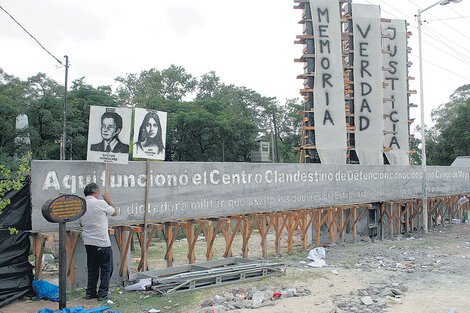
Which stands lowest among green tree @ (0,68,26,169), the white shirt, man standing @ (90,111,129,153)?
the white shirt

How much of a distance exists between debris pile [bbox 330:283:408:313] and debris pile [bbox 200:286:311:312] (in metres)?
0.83

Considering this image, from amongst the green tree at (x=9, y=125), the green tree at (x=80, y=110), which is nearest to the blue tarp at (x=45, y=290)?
the green tree at (x=9, y=125)

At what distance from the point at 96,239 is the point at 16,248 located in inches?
54.6

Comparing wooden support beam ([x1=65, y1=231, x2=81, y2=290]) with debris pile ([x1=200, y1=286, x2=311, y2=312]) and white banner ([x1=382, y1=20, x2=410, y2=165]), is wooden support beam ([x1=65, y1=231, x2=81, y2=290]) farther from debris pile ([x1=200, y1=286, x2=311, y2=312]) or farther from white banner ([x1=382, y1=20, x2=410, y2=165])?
white banner ([x1=382, y1=20, x2=410, y2=165])

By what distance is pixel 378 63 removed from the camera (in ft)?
61.6

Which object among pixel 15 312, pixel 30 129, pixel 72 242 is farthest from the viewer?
pixel 30 129

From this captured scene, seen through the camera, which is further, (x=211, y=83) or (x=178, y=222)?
(x=211, y=83)

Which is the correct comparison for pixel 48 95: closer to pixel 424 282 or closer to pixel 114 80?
pixel 114 80

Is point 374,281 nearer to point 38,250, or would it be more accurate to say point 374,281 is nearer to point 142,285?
point 142,285

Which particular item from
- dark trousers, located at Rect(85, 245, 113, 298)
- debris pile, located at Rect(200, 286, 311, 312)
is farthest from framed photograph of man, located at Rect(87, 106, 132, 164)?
debris pile, located at Rect(200, 286, 311, 312)

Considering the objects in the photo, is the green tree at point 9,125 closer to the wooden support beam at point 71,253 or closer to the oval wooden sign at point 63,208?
the wooden support beam at point 71,253

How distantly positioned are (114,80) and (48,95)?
78.1ft

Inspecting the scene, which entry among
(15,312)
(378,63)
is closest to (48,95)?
(378,63)

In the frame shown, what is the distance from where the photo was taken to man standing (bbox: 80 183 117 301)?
7.16m
